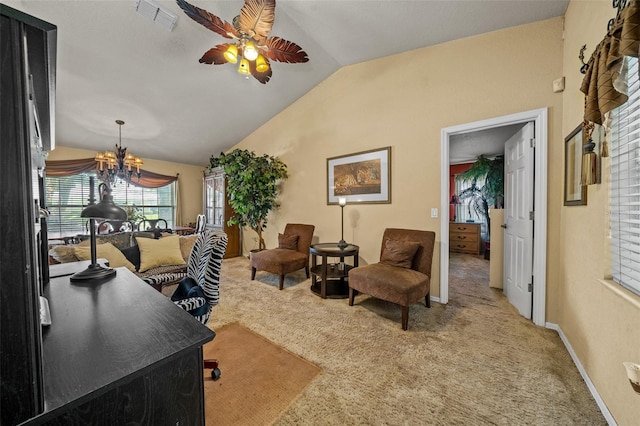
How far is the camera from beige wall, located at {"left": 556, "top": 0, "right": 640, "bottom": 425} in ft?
3.84

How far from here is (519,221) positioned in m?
2.55

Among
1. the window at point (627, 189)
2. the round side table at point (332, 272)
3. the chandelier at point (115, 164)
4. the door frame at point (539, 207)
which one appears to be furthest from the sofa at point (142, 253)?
the door frame at point (539, 207)

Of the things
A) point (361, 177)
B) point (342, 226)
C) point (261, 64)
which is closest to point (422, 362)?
point (342, 226)

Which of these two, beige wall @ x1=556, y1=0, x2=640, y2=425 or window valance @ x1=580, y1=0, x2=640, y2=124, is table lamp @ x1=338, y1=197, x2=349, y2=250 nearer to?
beige wall @ x1=556, y1=0, x2=640, y2=425

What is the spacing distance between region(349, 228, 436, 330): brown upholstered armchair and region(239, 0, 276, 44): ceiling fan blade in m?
2.35

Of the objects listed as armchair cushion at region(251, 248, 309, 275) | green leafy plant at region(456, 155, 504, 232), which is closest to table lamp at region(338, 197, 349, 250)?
armchair cushion at region(251, 248, 309, 275)

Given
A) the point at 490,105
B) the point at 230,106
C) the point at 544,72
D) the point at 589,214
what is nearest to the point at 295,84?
the point at 230,106

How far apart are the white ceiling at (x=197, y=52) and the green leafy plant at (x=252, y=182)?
90cm

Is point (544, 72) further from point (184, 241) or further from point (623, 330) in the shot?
point (184, 241)

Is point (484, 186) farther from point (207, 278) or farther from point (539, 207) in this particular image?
point (207, 278)

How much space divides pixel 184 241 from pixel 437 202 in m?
3.12

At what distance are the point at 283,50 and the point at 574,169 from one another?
257 centimetres

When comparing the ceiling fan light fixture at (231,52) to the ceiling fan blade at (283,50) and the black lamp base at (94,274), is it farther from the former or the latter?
the black lamp base at (94,274)

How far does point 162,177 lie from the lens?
5.86m
